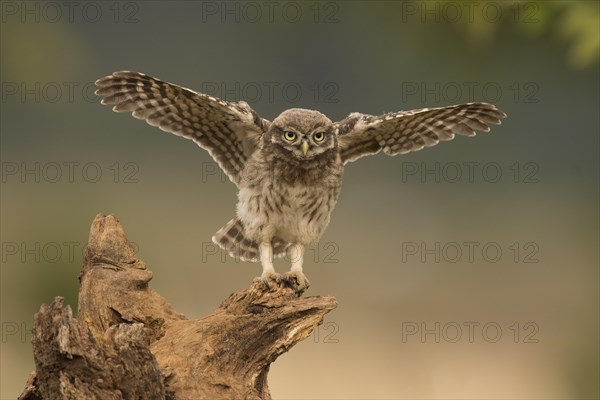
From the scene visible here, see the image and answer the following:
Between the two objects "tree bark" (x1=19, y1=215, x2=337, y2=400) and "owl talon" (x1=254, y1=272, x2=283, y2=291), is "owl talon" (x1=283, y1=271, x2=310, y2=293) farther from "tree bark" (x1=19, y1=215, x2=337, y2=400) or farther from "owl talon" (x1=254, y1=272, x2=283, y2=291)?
"tree bark" (x1=19, y1=215, x2=337, y2=400)

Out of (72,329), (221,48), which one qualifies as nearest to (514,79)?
(221,48)

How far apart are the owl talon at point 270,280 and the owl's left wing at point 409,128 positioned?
0.93 metres

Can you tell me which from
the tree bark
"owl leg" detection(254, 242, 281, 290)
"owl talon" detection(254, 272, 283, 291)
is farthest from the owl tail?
the tree bark

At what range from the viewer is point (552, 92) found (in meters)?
8.53

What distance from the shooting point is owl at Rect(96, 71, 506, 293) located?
4711mm

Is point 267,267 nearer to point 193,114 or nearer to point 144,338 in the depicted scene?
point 193,114

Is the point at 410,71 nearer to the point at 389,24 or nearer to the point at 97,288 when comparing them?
the point at 389,24

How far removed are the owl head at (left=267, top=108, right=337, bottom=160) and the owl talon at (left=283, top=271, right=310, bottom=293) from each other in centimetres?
64

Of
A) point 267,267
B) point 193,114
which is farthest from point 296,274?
point 193,114

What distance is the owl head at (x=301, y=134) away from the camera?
4.69m

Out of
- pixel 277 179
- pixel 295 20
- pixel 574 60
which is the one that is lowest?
pixel 277 179

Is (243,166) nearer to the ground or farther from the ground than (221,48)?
nearer to the ground

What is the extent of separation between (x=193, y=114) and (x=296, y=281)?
1111mm

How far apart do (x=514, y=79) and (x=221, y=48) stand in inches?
126
